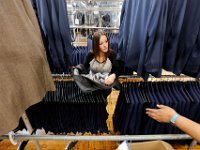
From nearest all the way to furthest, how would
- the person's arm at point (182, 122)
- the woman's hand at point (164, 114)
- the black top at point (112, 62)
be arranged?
the person's arm at point (182, 122)
the woman's hand at point (164, 114)
the black top at point (112, 62)

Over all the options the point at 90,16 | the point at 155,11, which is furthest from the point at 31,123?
the point at 90,16

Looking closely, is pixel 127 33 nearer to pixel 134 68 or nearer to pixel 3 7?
pixel 134 68

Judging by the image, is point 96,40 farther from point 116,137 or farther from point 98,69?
point 116,137

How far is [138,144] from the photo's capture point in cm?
126

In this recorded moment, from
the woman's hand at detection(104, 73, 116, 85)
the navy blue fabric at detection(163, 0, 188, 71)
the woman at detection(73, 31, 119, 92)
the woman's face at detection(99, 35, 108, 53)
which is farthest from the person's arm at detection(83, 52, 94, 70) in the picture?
the navy blue fabric at detection(163, 0, 188, 71)

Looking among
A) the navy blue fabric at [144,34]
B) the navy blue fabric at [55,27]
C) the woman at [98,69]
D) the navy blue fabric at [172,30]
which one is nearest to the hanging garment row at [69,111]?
the woman at [98,69]

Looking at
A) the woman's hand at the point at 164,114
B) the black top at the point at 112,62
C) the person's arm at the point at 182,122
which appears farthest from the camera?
the black top at the point at 112,62

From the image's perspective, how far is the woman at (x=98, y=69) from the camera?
3.36 feet

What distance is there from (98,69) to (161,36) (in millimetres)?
480

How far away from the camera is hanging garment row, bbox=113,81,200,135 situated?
3.94 feet

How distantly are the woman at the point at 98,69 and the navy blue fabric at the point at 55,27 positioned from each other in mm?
162

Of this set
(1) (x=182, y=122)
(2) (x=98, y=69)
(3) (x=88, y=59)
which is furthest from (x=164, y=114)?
(3) (x=88, y=59)

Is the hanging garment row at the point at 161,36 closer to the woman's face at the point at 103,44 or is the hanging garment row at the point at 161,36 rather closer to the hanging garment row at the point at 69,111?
the woman's face at the point at 103,44

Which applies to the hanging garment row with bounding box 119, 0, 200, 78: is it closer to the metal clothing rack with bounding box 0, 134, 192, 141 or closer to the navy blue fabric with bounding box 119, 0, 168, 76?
the navy blue fabric with bounding box 119, 0, 168, 76
